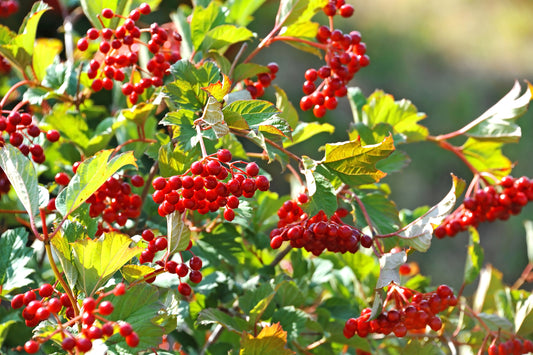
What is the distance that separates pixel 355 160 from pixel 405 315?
20 centimetres

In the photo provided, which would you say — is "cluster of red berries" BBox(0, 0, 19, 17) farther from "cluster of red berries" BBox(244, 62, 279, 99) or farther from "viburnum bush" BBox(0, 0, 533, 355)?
"cluster of red berries" BBox(244, 62, 279, 99)

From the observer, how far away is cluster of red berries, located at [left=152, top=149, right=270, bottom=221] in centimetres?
63

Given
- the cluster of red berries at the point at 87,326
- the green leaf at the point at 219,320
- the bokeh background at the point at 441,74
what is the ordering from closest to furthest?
the cluster of red berries at the point at 87,326, the green leaf at the point at 219,320, the bokeh background at the point at 441,74

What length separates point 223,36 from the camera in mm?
839

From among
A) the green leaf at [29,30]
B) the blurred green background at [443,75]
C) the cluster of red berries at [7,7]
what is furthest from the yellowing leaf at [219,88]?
the blurred green background at [443,75]

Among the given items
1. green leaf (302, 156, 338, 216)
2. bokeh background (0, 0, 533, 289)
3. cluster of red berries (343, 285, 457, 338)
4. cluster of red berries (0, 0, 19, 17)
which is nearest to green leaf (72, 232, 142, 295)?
green leaf (302, 156, 338, 216)

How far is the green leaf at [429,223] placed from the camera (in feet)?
2.38

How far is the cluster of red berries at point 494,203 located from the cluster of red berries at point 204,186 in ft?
1.48

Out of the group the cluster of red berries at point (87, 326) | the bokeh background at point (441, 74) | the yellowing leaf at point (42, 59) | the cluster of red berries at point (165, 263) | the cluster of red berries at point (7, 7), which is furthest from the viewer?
the bokeh background at point (441, 74)

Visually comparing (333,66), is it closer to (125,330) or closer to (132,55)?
(132,55)

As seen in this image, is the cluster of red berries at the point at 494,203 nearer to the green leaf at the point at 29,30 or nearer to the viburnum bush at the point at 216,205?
the viburnum bush at the point at 216,205

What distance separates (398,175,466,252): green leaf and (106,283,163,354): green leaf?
0.33m

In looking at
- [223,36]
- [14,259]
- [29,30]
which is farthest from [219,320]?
[29,30]

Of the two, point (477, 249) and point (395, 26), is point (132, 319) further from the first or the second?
point (395, 26)
